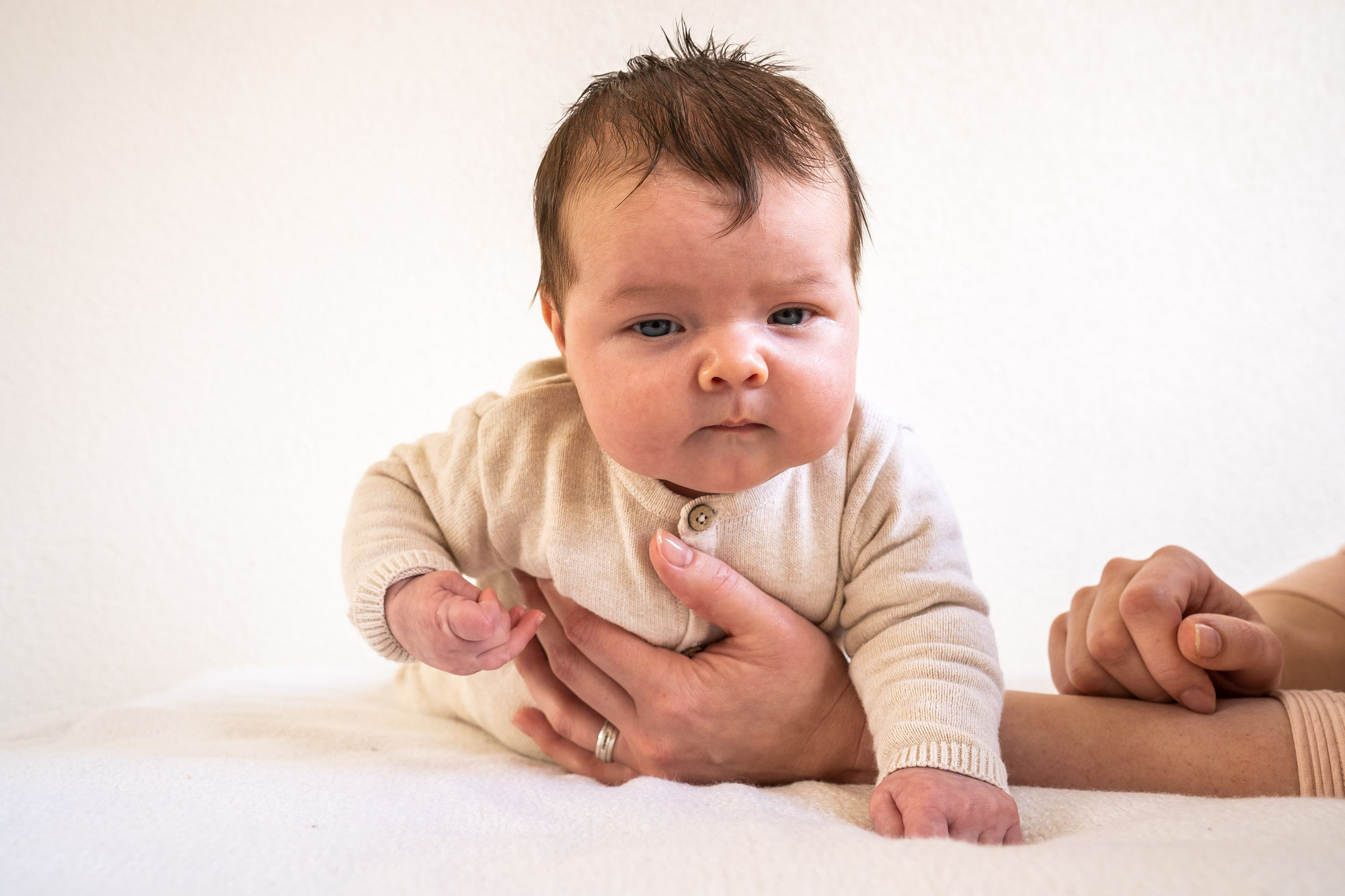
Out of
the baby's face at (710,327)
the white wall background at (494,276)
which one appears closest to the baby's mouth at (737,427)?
the baby's face at (710,327)

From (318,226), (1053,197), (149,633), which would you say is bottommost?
(149,633)

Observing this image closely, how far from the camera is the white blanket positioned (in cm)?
55

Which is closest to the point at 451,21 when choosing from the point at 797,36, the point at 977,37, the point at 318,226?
the point at 318,226

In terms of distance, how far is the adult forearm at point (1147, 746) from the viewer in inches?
34.3

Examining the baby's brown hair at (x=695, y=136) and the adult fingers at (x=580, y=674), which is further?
the adult fingers at (x=580, y=674)

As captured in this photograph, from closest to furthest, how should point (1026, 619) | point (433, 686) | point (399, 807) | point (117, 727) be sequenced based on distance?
point (399, 807) → point (117, 727) → point (433, 686) → point (1026, 619)

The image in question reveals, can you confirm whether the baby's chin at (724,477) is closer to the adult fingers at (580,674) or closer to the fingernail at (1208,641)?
the adult fingers at (580,674)

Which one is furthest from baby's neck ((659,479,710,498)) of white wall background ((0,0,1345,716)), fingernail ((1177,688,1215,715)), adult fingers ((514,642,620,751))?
white wall background ((0,0,1345,716))

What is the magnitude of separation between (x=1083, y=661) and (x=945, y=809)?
38 cm

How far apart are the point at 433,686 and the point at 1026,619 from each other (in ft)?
4.68

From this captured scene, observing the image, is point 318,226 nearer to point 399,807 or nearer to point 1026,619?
point 399,807

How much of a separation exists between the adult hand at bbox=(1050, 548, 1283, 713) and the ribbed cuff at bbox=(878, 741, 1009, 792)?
236mm

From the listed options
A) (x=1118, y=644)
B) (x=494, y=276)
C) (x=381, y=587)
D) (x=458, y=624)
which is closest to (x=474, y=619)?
(x=458, y=624)

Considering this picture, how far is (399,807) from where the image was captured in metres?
0.78
